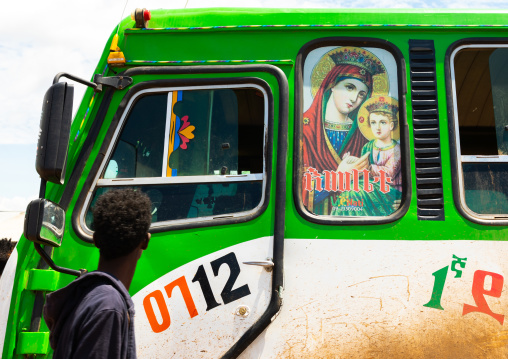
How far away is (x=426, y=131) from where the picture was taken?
266 cm

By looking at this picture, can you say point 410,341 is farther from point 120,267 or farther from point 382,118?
point 120,267

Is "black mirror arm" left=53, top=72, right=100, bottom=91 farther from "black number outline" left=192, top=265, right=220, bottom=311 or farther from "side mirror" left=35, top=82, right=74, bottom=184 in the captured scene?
"black number outline" left=192, top=265, right=220, bottom=311

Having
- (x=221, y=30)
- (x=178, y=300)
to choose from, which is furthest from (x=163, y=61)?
(x=178, y=300)

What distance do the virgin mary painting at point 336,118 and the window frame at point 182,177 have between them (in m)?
0.20

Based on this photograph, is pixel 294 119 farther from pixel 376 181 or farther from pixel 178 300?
pixel 178 300

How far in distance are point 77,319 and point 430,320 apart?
165cm

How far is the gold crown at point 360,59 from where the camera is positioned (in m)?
2.79

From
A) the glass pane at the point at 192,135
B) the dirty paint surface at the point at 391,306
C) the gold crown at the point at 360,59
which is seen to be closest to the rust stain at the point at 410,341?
the dirty paint surface at the point at 391,306

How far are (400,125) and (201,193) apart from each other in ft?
3.65

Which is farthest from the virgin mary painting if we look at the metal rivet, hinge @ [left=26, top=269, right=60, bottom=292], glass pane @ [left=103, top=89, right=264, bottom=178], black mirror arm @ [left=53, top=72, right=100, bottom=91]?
hinge @ [left=26, top=269, right=60, bottom=292]

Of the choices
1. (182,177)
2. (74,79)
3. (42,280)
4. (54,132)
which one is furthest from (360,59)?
(42,280)

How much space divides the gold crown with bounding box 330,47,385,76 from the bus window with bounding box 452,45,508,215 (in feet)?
1.36

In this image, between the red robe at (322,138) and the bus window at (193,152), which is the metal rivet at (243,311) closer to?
the bus window at (193,152)

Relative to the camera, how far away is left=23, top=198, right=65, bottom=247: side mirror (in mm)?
2160
